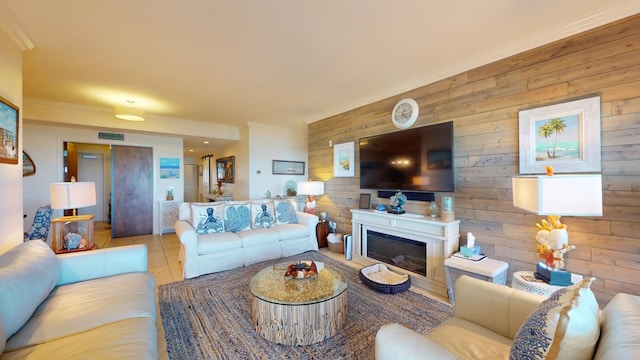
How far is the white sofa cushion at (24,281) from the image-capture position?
4.09 ft

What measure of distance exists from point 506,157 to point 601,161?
0.62 meters

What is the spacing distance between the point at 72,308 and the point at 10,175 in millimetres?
1447

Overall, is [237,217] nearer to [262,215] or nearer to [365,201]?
[262,215]

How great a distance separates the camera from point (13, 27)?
2002mm

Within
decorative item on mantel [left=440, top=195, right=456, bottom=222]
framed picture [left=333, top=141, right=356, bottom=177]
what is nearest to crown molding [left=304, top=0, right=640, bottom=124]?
framed picture [left=333, top=141, right=356, bottom=177]

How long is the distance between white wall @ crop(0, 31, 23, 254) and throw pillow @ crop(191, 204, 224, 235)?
5.10ft

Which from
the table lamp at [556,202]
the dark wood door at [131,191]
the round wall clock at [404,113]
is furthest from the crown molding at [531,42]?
the dark wood door at [131,191]

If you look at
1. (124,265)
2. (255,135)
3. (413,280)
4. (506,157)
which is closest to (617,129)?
(506,157)

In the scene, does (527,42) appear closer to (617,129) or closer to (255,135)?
(617,129)

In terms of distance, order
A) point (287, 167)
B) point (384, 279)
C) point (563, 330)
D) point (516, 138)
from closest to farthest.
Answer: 1. point (563, 330)
2. point (516, 138)
3. point (384, 279)
4. point (287, 167)

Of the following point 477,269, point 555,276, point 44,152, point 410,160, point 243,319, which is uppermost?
point 44,152

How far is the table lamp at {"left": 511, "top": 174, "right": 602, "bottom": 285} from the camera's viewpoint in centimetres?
157

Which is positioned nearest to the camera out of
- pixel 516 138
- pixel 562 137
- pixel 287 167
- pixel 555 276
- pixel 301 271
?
pixel 555 276

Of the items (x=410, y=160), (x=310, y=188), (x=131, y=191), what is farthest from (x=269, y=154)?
(x=410, y=160)
